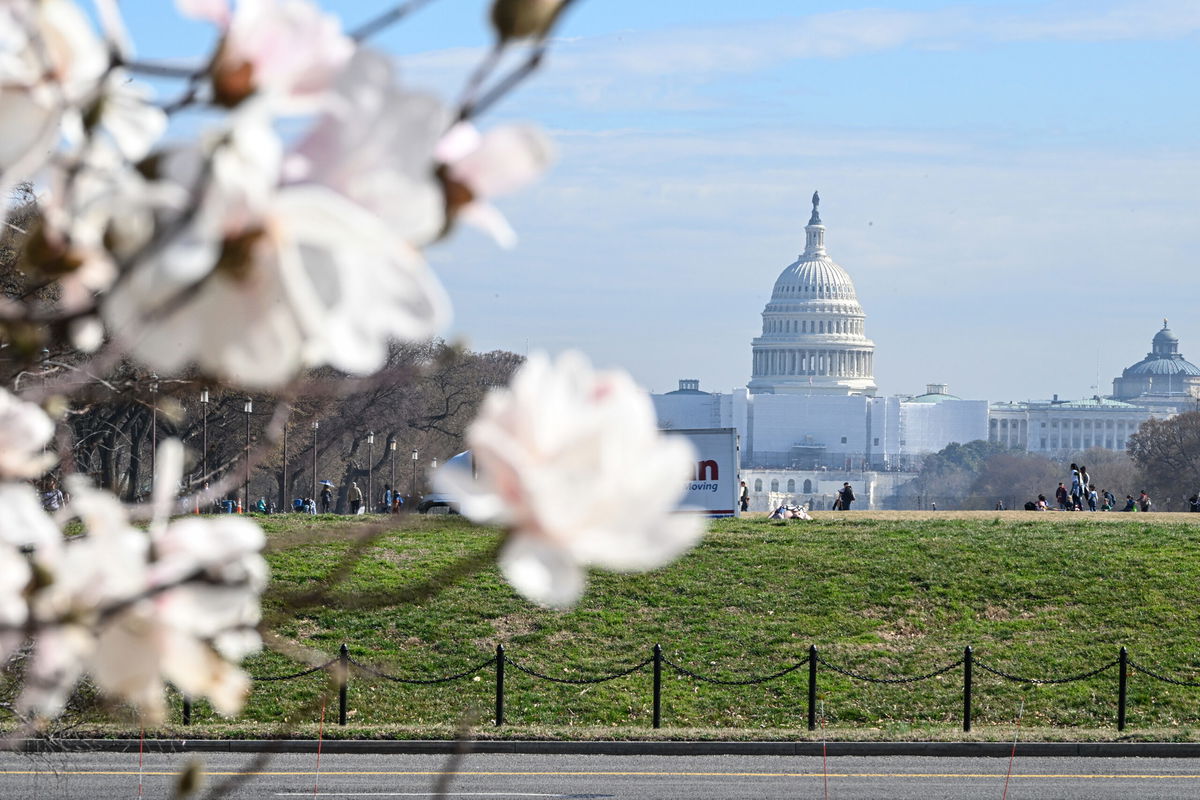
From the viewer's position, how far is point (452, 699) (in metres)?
19.6

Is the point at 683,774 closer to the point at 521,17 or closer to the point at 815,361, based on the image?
the point at 521,17

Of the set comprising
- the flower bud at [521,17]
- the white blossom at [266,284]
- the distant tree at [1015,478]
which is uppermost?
the distant tree at [1015,478]

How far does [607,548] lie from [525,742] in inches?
643

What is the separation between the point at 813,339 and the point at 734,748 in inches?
5603

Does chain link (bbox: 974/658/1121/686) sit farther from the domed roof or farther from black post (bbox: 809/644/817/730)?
the domed roof

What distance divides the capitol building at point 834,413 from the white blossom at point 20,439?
146 m

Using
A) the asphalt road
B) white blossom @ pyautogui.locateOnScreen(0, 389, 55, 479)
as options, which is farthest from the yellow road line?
white blossom @ pyautogui.locateOnScreen(0, 389, 55, 479)

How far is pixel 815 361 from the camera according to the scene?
159 m

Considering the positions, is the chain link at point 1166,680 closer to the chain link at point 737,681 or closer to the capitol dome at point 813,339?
the chain link at point 737,681

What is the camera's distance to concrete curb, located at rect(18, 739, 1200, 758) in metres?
16.5

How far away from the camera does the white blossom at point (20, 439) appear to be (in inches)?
44.8

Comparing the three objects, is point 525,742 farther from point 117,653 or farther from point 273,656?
point 117,653

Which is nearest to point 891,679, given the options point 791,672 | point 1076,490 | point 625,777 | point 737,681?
point 791,672

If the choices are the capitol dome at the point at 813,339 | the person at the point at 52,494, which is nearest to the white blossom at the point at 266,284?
the person at the point at 52,494
